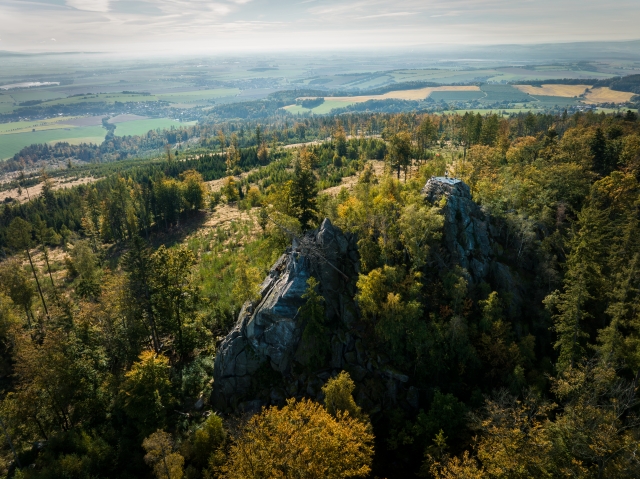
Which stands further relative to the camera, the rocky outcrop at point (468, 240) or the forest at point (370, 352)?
the rocky outcrop at point (468, 240)

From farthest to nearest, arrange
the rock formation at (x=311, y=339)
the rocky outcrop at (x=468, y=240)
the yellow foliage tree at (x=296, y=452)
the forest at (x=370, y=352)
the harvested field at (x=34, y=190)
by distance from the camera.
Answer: the harvested field at (x=34, y=190), the rocky outcrop at (x=468, y=240), the rock formation at (x=311, y=339), the forest at (x=370, y=352), the yellow foliage tree at (x=296, y=452)

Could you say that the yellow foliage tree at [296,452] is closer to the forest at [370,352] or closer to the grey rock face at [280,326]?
the forest at [370,352]

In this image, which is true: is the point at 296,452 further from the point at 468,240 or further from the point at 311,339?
the point at 468,240

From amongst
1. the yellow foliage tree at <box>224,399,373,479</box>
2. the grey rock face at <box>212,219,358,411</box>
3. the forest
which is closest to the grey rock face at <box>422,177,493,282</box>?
the forest

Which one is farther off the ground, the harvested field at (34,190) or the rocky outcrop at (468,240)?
the rocky outcrop at (468,240)

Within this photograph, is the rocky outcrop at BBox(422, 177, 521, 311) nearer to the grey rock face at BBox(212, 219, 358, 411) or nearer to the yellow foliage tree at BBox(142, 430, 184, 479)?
the grey rock face at BBox(212, 219, 358, 411)

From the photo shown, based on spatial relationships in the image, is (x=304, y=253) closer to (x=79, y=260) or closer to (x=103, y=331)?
(x=103, y=331)

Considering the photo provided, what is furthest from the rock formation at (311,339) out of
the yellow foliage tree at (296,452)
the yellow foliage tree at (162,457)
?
the yellow foliage tree at (296,452)

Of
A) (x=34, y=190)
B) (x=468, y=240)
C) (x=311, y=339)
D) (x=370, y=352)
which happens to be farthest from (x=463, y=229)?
(x=34, y=190)
